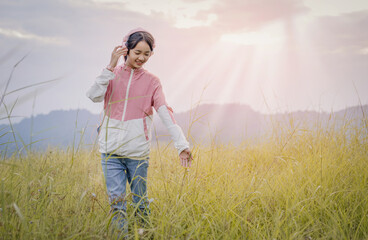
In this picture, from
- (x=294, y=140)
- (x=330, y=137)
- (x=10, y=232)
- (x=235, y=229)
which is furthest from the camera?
(x=294, y=140)

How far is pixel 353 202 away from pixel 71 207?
258 cm

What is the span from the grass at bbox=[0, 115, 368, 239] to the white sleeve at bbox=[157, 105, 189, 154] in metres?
0.25

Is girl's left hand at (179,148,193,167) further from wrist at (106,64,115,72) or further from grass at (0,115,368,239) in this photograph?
wrist at (106,64,115,72)

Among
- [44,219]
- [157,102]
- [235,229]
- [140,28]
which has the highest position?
A: [140,28]

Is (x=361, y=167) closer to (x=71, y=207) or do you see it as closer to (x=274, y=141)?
(x=274, y=141)

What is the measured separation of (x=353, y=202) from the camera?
3113 millimetres

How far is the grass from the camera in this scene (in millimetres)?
2143

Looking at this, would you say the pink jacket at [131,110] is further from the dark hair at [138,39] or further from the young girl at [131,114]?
the dark hair at [138,39]

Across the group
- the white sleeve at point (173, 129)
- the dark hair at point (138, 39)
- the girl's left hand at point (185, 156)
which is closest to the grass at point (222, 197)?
the girl's left hand at point (185, 156)

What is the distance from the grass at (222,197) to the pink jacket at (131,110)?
0.31 meters

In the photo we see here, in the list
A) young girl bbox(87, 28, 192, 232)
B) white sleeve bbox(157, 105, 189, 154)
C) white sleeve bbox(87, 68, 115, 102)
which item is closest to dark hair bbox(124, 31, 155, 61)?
young girl bbox(87, 28, 192, 232)

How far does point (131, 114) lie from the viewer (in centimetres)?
282

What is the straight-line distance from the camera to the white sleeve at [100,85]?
2723 mm

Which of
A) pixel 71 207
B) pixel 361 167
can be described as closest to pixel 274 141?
pixel 361 167
